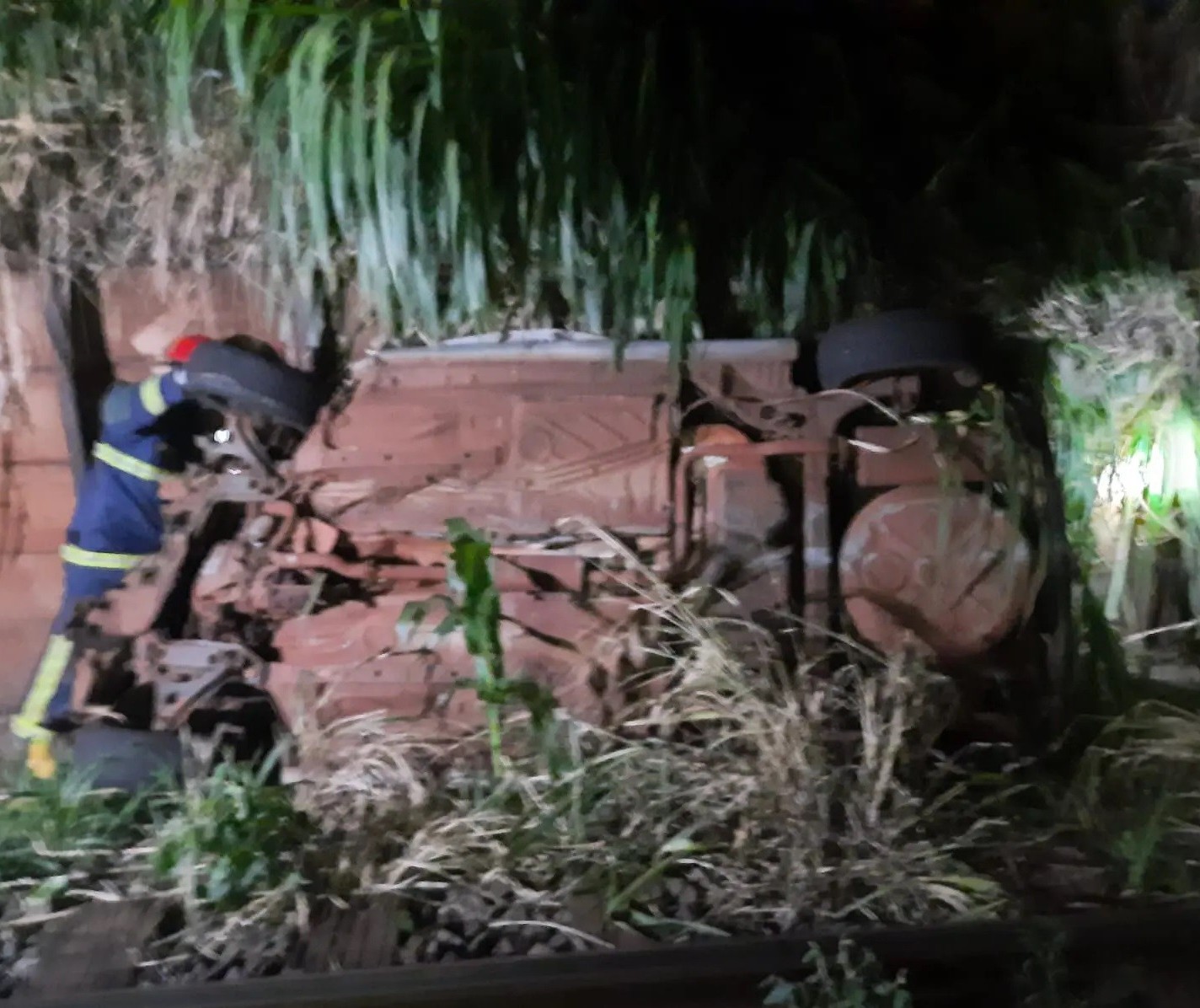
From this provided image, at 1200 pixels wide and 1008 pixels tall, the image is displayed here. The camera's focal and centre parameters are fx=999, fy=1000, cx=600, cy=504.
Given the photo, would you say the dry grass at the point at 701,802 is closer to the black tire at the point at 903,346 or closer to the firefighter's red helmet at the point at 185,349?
the black tire at the point at 903,346

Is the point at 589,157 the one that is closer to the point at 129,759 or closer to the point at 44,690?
the point at 129,759

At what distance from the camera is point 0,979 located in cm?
173

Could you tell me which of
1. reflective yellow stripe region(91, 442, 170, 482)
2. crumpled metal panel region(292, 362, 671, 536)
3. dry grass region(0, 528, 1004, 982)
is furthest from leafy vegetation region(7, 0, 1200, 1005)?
reflective yellow stripe region(91, 442, 170, 482)

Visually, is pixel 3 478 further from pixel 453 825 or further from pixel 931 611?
pixel 931 611

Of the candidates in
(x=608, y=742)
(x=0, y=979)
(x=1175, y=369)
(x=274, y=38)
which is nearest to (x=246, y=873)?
(x=0, y=979)

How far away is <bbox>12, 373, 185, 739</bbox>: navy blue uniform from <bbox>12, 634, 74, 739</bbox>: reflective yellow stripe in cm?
2

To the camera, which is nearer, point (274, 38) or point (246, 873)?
point (246, 873)

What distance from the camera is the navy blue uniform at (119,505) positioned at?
2412mm

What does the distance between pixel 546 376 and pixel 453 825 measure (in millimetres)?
990

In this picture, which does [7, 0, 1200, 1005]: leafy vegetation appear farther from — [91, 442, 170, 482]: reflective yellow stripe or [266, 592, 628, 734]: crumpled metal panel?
[91, 442, 170, 482]: reflective yellow stripe

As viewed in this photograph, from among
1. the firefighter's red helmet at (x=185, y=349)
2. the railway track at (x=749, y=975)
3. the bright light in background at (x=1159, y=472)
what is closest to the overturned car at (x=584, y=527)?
the firefighter's red helmet at (x=185, y=349)

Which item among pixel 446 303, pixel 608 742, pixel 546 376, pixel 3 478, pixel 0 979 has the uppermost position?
pixel 446 303

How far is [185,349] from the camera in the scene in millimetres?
2363

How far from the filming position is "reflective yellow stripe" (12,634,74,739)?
2.32 m
